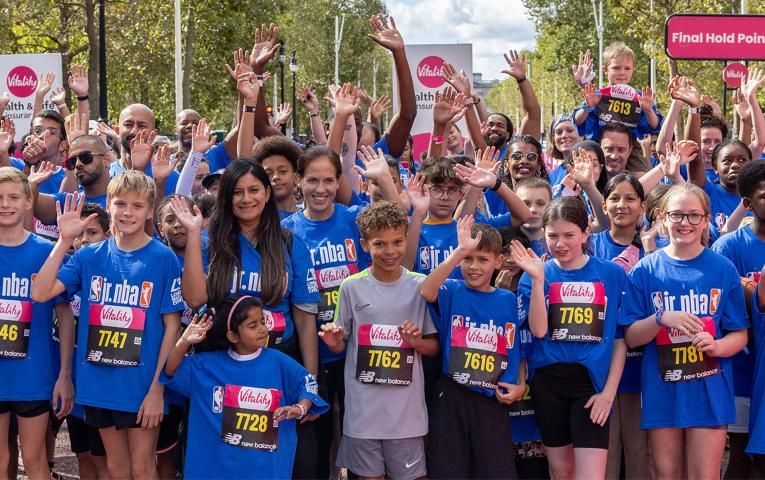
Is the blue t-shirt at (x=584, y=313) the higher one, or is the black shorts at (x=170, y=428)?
the blue t-shirt at (x=584, y=313)

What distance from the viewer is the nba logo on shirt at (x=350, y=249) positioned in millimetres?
5730

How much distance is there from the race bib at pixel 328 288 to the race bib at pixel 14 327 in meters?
1.53

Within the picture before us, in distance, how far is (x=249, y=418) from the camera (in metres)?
4.89

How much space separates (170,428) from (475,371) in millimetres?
1765

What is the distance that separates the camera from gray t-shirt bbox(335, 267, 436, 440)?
5.18m

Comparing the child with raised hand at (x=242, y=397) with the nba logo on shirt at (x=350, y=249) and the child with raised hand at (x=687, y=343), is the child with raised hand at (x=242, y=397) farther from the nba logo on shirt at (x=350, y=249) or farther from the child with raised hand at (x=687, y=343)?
the child with raised hand at (x=687, y=343)

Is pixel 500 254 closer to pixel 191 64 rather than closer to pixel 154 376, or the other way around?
pixel 154 376

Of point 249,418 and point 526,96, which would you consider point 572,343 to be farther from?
point 526,96

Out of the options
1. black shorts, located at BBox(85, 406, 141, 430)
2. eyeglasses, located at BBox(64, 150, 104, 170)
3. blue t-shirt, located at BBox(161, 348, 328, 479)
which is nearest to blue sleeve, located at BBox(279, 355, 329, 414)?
blue t-shirt, located at BBox(161, 348, 328, 479)

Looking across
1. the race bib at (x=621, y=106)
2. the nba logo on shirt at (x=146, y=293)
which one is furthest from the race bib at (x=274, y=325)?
the race bib at (x=621, y=106)

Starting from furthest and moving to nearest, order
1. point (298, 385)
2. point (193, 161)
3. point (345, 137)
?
point (345, 137) → point (193, 161) → point (298, 385)

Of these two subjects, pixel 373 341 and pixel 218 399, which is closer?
pixel 218 399

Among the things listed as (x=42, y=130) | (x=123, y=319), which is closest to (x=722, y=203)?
(x=123, y=319)

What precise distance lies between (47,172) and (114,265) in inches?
48.2
